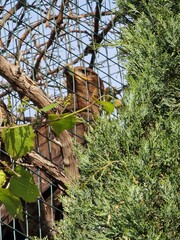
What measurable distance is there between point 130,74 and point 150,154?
14.6 inches

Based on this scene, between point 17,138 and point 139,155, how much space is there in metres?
0.47

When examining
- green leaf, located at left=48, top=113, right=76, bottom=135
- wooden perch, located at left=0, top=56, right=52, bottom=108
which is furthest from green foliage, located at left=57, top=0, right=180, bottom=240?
wooden perch, located at left=0, top=56, right=52, bottom=108

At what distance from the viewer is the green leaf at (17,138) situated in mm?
1324

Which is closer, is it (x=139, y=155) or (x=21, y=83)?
(x=139, y=155)

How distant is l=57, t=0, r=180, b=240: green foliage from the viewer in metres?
1.62

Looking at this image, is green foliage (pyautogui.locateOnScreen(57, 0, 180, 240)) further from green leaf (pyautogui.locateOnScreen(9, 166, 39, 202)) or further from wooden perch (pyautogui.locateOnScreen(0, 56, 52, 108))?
wooden perch (pyautogui.locateOnScreen(0, 56, 52, 108))

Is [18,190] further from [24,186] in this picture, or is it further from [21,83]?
[21,83]

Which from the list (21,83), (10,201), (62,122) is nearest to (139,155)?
(62,122)

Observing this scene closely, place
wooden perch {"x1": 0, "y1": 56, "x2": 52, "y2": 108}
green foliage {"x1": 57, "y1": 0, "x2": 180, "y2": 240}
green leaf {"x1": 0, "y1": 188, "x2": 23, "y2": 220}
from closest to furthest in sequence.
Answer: green leaf {"x1": 0, "y1": 188, "x2": 23, "y2": 220}
green foliage {"x1": 57, "y1": 0, "x2": 180, "y2": 240}
wooden perch {"x1": 0, "y1": 56, "x2": 52, "y2": 108}

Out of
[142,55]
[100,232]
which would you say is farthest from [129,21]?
[100,232]

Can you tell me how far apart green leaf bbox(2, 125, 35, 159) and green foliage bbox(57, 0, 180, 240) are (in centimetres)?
38

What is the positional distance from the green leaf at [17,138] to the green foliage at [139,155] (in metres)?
0.38

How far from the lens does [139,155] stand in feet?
5.61

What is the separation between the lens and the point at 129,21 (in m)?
2.21
